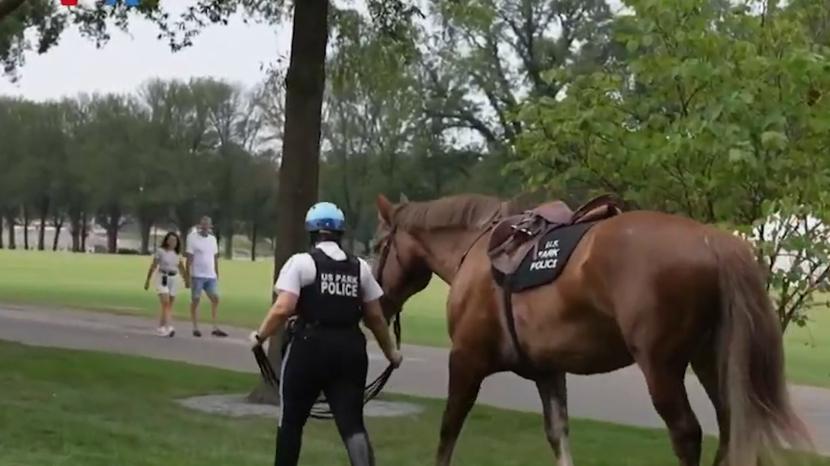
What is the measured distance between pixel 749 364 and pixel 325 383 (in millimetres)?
2311

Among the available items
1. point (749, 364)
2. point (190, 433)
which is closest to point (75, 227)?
point (190, 433)

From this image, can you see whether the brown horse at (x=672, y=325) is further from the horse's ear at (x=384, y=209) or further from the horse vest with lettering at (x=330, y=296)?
the horse's ear at (x=384, y=209)

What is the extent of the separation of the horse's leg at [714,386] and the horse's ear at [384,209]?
10.1ft

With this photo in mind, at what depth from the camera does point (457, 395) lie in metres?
8.18

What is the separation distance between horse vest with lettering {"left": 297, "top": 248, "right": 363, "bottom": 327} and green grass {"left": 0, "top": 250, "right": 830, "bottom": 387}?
7358 millimetres

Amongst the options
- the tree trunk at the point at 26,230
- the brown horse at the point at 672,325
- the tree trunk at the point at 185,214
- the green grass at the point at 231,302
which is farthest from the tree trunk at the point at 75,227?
the brown horse at the point at 672,325

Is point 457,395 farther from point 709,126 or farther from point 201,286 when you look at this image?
point 201,286

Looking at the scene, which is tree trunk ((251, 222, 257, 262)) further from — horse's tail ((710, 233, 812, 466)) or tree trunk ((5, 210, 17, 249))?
horse's tail ((710, 233, 812, 466))

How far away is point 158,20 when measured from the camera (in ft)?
49.5

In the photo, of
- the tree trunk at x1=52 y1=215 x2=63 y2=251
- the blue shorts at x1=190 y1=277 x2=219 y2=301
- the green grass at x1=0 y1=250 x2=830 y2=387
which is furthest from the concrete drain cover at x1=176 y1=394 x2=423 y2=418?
the tree trunk at x1=52 y1=215 x2=63 y2=251

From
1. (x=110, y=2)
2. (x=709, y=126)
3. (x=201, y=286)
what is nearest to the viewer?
(x=709, y=126)

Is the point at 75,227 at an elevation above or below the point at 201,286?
above

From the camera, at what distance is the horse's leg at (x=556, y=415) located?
835 cm

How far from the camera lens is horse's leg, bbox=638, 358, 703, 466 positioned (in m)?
6.73
